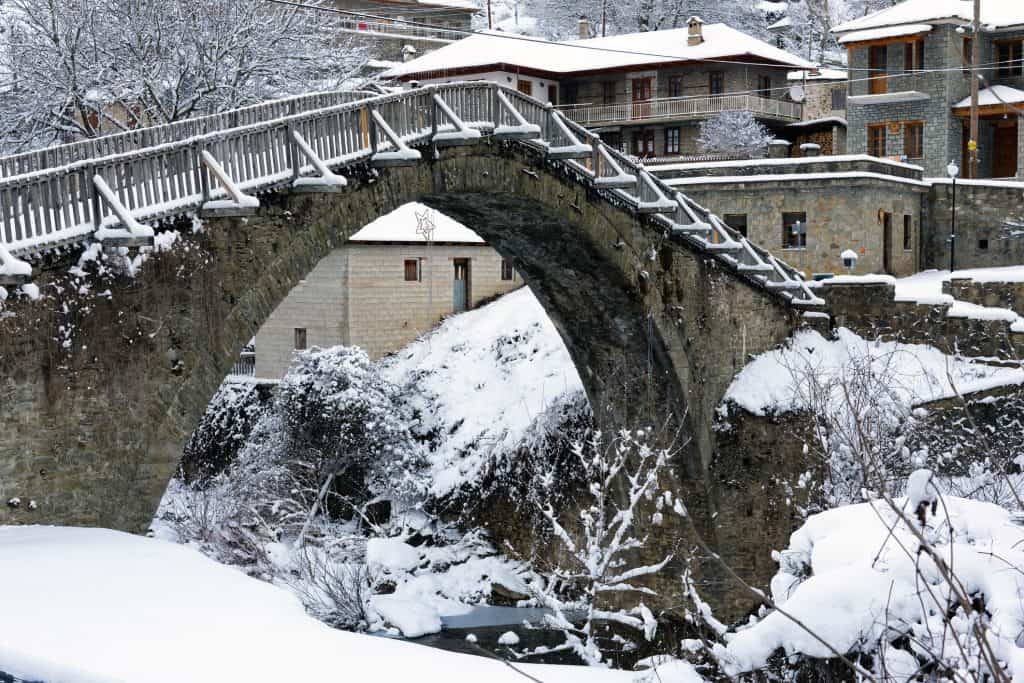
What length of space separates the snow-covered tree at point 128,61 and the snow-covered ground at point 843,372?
48.4 feet

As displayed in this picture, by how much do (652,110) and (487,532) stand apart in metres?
24.3

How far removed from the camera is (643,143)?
2046 inches

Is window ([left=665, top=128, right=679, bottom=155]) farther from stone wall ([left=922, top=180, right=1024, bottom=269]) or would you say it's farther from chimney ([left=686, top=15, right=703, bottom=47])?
stone wall ([left=922, top=180, right=1024, bottom=269])

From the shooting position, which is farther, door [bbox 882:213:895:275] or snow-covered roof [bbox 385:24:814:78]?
snow-covered roof [bbox 385:24:814:78]

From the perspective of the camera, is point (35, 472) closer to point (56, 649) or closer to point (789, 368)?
point (56, 649)

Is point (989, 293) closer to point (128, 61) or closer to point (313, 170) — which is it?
point (313, 170)

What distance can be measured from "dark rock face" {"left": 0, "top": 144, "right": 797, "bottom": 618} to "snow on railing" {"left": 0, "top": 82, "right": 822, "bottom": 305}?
0.39 metres

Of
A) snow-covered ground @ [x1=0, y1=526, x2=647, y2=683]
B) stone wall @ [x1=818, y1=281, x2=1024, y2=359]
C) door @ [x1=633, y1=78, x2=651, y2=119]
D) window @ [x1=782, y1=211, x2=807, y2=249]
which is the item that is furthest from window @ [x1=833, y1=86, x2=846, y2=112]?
snow-covered ground @ [x1=0, y1=526, x2=647, y2=683]

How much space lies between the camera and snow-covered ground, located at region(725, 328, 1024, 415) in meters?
25.1

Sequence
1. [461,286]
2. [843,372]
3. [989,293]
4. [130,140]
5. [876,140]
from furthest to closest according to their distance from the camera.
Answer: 1. [876,140]
2. [461,286]
3. [989,293]
4. [843,372]
5. [130,140]

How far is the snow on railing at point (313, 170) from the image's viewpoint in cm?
1473

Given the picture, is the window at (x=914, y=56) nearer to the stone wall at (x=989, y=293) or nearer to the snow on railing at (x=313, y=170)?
the stone wall at (x=989, y=293)

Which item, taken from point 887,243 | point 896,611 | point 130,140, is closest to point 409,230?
point 887,243

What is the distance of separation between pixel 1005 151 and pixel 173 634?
4026 cm
